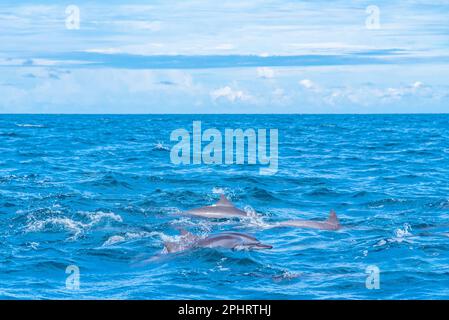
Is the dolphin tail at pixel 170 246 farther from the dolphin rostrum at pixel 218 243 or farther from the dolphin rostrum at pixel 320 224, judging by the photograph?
the dolphin rostrum at pixel 320 224

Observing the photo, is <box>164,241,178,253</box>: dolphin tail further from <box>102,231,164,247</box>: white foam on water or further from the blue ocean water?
<box>102,231,164,247</box>: white foam on water

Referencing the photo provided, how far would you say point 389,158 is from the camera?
50000 millimetres

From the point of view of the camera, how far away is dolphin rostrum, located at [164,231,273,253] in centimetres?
2052

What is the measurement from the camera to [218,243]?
20781mm

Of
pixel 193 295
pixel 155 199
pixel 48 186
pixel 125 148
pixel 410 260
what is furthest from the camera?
pixel 125 148

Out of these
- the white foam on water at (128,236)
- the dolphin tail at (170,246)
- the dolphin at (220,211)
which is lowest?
the dolphin tail at (170,246)

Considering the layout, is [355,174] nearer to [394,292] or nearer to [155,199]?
[155,199]

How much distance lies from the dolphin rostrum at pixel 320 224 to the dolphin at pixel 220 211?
7.07 ft

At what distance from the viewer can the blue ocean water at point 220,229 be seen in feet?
56.5

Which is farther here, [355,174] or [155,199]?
[355,174]

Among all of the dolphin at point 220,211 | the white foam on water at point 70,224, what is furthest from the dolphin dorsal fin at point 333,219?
the white foam on water at point 70,224

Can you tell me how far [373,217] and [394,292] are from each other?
1025cm
